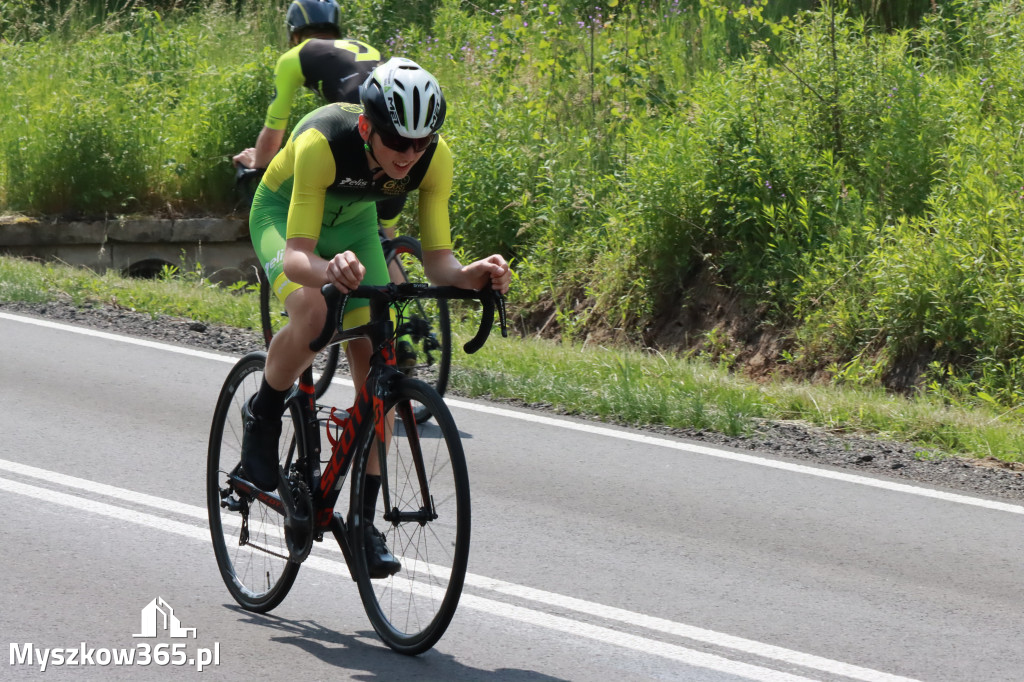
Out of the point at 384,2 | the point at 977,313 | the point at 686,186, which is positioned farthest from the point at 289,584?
the point at 384,2

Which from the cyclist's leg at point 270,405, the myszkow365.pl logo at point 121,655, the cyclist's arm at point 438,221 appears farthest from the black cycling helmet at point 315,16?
the myszkow365.pl logo at point 121,655

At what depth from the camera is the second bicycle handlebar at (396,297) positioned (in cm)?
427

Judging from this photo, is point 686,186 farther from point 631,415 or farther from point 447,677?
point 447,677

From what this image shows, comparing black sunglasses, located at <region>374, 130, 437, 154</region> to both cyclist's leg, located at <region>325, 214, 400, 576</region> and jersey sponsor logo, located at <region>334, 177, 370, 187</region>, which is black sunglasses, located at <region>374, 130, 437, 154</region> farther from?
cyclist's leg, located at <region>325, 214, 400, 576</region>

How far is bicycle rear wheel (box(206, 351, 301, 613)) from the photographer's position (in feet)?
16.5

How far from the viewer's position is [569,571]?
5.57m

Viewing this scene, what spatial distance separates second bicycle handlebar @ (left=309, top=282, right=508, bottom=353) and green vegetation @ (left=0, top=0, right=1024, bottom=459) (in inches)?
156

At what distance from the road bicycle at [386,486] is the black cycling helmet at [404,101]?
1.76ft

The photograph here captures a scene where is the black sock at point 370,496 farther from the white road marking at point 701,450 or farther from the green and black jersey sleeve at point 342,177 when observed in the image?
the white road marking at point 701,450

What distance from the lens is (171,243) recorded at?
1495 cm

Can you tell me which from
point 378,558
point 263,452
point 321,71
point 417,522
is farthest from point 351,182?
point 321,71

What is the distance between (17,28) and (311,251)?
1823 centimetres

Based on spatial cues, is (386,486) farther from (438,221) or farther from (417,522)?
(438,221)

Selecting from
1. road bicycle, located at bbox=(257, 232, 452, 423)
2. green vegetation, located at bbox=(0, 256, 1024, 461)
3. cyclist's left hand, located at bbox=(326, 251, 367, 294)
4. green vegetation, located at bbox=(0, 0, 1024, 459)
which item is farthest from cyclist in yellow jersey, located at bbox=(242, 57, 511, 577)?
green vegetation, located at bbox=(0, 0, 1024, 459)
